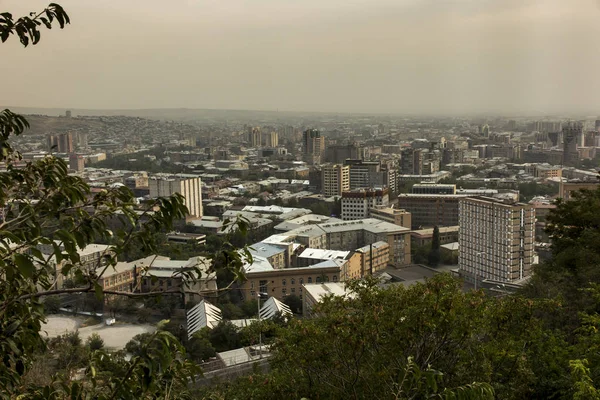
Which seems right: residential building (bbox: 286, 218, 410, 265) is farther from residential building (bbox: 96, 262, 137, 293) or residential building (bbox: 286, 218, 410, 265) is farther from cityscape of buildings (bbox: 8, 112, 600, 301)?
residential building (bbox: 96, 262, 137, 293)

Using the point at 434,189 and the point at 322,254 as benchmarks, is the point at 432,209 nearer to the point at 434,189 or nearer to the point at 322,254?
the point at 434,189

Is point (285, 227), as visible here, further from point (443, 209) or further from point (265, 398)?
point (265, 398)

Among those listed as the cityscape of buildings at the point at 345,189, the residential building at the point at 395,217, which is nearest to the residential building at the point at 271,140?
the cityscape of buildings at the point at 345,189

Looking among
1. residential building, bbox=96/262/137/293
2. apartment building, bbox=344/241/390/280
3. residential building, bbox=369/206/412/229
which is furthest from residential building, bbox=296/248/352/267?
residential building, bbox=96/262/137/293

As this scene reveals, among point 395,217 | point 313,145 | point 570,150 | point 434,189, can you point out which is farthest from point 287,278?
point 313,145

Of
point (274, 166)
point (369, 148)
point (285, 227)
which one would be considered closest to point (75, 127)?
point (274, 166)
